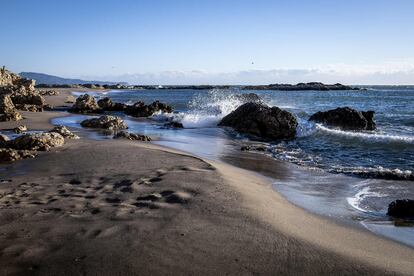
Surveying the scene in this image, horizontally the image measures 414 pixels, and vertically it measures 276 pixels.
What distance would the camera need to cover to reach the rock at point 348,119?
1964cm

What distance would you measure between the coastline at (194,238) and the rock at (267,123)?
10.4m

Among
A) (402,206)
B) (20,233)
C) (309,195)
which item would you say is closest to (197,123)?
(309,195)

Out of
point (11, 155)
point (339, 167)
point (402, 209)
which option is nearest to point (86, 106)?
point (11, 155)

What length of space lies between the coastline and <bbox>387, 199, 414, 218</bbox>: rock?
1158 mm

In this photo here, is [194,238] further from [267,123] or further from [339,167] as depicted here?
[267,123]

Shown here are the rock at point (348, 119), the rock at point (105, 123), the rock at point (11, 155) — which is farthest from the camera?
the rock at point (348, 119)

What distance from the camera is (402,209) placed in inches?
241

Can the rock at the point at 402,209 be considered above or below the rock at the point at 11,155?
below

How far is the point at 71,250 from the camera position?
4031mm

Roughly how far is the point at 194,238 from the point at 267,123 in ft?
44.1

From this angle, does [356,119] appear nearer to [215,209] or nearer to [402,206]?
[402,206]

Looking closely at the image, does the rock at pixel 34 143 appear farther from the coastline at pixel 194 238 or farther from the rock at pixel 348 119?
the rock at pixel 348 119

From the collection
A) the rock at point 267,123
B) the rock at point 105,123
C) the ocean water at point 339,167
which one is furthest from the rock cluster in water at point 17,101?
the rock at point 267,123

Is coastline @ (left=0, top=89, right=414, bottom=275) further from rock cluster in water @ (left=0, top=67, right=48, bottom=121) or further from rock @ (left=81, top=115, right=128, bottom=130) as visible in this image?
rock cluster in water @ (left=0, top=67, right=48, bottom=121)
